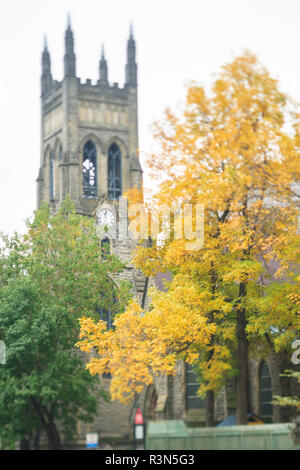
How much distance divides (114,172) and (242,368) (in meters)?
49.8

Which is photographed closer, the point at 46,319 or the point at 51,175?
the point at 46,319

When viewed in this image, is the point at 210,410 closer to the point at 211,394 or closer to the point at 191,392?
the point at 211,394

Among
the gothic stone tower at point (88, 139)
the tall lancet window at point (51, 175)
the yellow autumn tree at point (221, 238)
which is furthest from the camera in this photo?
the tall lancet window at point (51, 175)

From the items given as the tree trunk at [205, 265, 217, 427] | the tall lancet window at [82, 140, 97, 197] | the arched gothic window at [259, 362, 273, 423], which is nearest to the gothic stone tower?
the tall lancet window at [82, 140, 97, 197]

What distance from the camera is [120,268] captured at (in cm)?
4106

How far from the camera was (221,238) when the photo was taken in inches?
984

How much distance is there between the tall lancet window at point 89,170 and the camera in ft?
235

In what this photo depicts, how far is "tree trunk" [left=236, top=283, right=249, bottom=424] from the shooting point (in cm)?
2502

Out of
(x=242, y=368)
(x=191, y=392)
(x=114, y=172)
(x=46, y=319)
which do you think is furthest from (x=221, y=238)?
(x=114, y=172)

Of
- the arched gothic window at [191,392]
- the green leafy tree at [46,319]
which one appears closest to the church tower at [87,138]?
the green leafy tree at [46,319]

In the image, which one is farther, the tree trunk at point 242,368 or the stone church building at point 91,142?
the stone church building at point 91,142

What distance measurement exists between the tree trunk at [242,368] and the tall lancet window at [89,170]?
45.9 meters

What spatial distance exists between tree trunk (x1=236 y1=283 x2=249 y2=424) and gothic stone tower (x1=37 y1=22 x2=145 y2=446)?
138 ft

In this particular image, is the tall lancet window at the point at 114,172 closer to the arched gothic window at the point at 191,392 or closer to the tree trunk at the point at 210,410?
the arched gothic window at the point at 191,392
